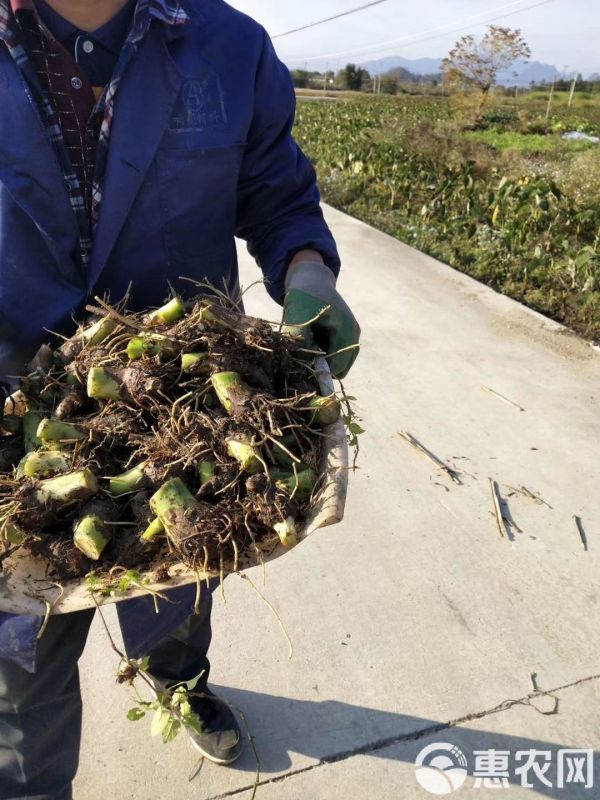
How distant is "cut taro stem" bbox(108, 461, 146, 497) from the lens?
125 centimetres

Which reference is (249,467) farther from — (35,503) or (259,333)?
(35,503)

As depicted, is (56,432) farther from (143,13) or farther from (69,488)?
(143,13)

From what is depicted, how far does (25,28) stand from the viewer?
1.34 m

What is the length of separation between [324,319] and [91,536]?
2.16 feet

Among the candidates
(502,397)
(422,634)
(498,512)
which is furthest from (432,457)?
(422,634)

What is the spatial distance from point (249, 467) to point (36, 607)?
1.38 feet

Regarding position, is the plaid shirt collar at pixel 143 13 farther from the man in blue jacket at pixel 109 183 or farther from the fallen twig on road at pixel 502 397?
the fallen twig on road at pixel 502 397

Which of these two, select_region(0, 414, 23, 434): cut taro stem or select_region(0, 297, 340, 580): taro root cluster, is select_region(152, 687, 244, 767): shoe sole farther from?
select_region(0, 414, 23, 434): cut taro stem

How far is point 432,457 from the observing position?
3.10 metres

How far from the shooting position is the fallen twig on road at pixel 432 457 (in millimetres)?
2977

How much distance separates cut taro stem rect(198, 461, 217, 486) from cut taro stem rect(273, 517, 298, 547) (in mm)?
172

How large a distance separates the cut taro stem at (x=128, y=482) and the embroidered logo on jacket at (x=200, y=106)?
0.75 m

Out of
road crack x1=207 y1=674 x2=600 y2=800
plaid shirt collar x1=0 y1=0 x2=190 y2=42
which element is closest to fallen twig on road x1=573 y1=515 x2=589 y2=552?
road crack x1=207 y1=674 x2=600 y2=800

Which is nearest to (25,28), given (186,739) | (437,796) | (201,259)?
(201,259)
